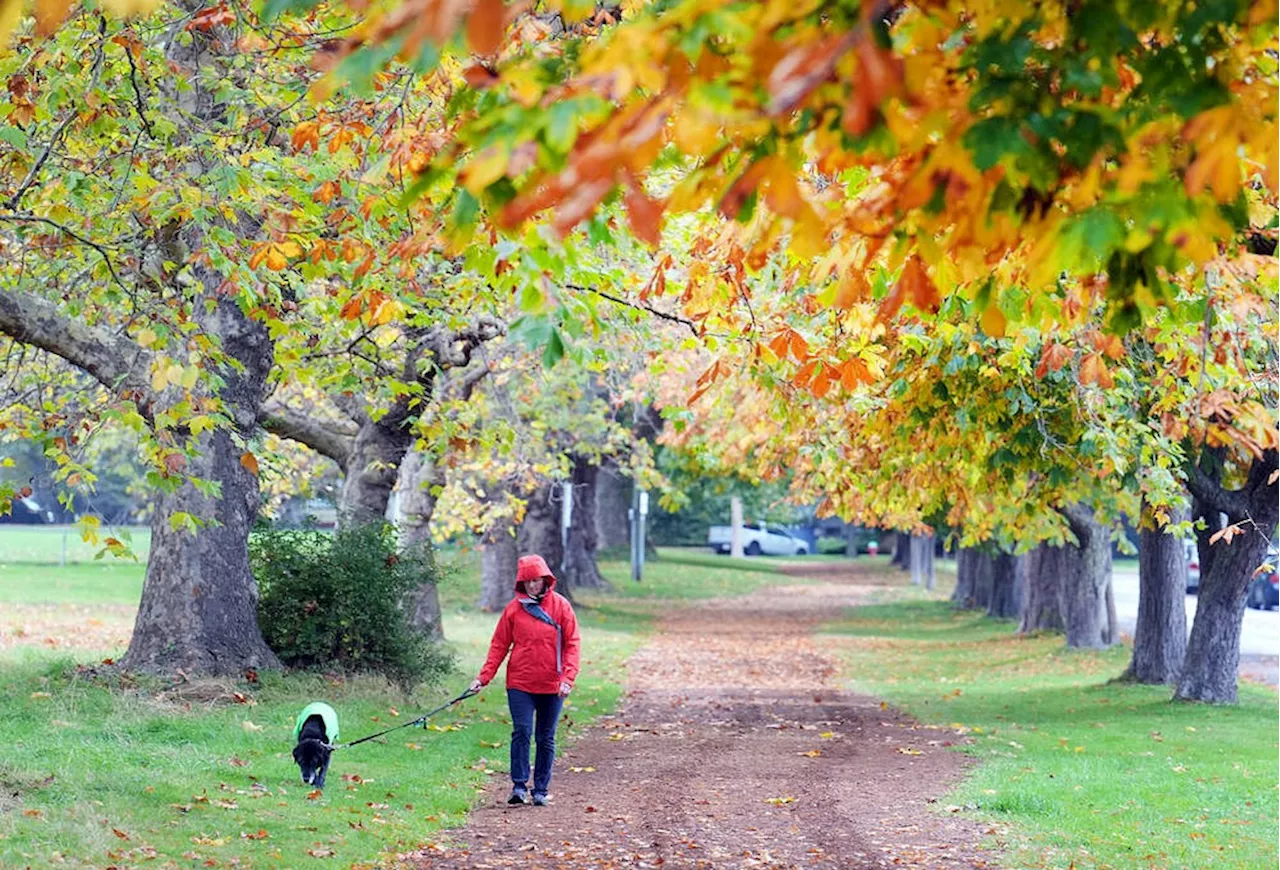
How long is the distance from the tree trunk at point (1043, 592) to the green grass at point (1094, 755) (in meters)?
2.39

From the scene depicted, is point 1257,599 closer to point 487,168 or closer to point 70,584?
point 70,584

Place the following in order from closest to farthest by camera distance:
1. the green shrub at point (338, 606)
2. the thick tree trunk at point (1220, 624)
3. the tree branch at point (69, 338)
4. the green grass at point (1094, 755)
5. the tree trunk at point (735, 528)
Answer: the green grass at point (1094, 755) < the tree branch at point (69, 338) < the green shrub at point (338, 606) < the thick tree trunk at point (1220, 624) < the tree trunk at point (735, 528)

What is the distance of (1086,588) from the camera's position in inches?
1063

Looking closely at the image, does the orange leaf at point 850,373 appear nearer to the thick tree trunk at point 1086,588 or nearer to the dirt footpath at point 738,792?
the dirt footpath at point 738,792

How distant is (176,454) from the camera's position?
27.6 feet

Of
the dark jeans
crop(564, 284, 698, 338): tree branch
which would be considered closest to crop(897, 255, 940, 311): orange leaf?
crop(564, 284, 698, 338): tree branch

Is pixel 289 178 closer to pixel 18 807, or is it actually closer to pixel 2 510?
pixel 2 510

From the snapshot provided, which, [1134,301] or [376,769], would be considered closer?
[1134,301]

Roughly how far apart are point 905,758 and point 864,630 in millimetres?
21107

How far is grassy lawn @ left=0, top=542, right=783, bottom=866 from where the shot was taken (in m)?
8.49

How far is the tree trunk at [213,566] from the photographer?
48.1 ft

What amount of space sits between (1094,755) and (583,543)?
2910cm

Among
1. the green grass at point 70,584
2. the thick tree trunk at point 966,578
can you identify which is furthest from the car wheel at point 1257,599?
the green grass at point 70,584

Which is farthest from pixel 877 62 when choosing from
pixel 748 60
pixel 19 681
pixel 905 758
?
pixel 19 681
